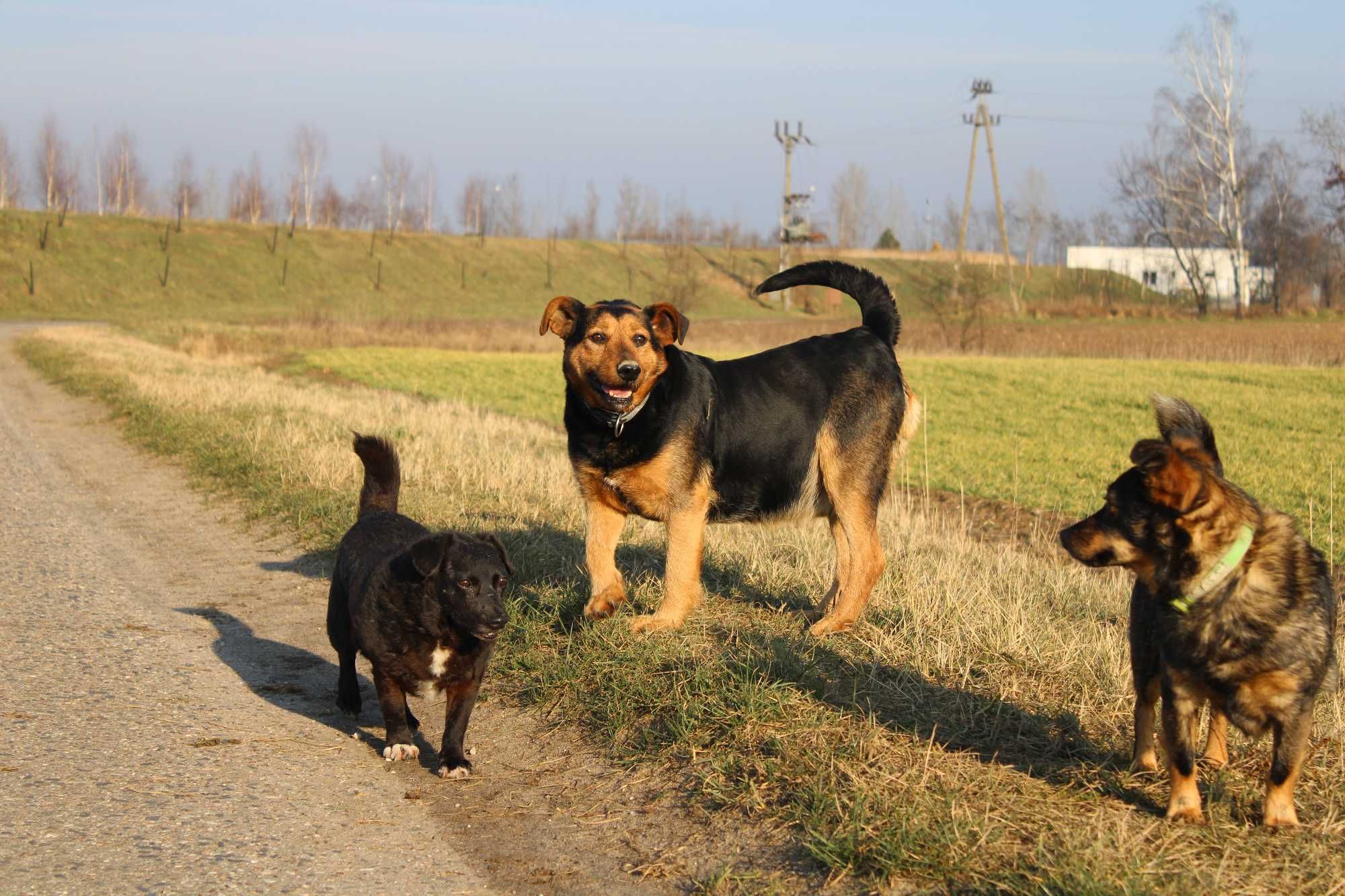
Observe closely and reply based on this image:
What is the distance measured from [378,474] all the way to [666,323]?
1.84m

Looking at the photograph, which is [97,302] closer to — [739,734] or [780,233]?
[780,233]

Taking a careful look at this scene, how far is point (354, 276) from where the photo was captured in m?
92.1

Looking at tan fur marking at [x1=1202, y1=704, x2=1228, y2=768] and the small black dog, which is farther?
the small black dog

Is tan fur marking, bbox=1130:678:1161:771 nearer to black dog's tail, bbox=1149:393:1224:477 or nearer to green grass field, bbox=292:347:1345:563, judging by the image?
black dog's tail, bbox=1149:393:1224:477

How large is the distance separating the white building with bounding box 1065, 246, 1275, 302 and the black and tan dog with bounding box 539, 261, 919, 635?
68.2 meters

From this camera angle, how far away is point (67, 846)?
Answer: 12.9 feet

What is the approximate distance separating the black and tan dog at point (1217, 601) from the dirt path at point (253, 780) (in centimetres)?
152

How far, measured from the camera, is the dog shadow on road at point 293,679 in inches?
219

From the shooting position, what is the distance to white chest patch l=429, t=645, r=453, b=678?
507cm

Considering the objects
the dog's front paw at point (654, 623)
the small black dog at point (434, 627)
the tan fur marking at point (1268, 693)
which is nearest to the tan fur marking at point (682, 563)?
the dog's front paw at point (654, 623)

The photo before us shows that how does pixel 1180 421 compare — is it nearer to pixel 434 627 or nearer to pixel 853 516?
pixel 853 516

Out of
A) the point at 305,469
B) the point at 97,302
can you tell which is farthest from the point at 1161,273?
the point at 305,469

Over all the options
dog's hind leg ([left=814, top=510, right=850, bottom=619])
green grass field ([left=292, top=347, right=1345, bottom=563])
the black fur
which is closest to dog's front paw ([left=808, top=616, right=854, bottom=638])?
dog's hind leg ([left=814, top=510, right=850, bottom=619])

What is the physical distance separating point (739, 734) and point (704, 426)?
2.25 metres
